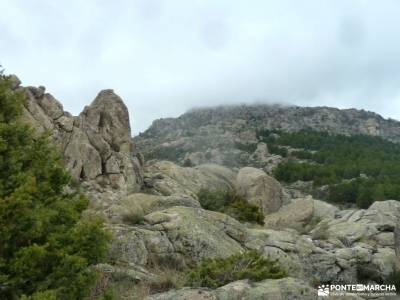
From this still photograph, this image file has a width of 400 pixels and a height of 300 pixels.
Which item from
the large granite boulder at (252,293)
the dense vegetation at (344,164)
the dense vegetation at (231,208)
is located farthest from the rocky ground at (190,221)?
the dense vegetation at (344,164)

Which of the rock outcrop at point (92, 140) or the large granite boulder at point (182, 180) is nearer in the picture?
the rock outcrop at point (92, 140)

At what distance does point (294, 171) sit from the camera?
104500 millimetres

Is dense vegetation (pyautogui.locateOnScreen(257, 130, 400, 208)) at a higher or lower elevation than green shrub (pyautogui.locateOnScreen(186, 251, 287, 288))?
higher

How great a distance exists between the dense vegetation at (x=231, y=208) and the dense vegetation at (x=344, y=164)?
5382cm

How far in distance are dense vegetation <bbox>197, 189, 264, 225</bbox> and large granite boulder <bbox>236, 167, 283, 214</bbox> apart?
7.73m

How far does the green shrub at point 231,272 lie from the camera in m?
12.0

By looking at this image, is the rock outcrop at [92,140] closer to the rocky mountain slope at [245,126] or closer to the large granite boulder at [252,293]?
the large granite boulder at [252,293]

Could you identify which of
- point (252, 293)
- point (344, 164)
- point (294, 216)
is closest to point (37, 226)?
point (252, 293)

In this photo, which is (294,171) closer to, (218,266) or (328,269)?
(328,269)

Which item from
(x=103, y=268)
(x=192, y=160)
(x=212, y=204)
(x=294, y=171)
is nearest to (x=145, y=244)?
(x=103, y=268)

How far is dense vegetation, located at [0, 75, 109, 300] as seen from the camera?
26.2 ft

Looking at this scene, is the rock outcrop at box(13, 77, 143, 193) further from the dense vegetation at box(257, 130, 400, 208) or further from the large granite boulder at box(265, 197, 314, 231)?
the dense vegetation at box(257, 130, 400, 208)

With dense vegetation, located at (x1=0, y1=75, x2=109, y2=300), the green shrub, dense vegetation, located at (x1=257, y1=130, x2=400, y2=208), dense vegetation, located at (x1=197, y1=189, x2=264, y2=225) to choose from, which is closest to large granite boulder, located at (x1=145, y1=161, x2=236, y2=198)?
dense vegetation, located at (x1=197, y1=189, x2=264, y2=225)

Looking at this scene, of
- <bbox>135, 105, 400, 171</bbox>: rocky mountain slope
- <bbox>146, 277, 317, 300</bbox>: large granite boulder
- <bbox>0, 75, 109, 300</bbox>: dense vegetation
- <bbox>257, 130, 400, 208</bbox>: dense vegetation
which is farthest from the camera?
<bbox>135, 105, 400, 171</bbox>: rocky mountain slope
